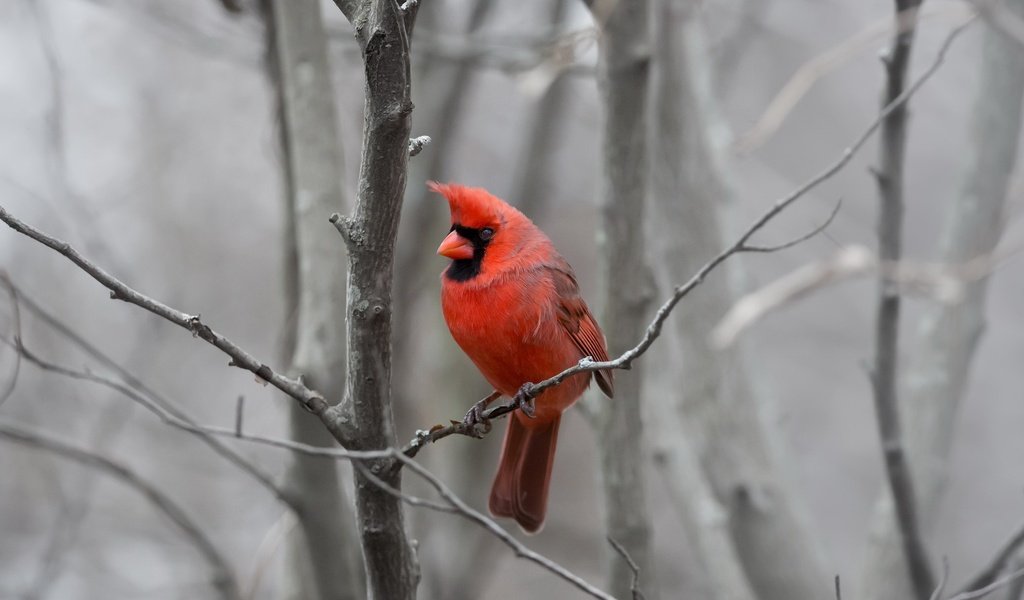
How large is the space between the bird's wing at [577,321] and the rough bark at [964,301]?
1.34 metres

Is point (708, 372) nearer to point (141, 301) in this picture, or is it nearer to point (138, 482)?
point (138, 482)

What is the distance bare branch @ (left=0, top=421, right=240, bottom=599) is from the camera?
9.53ft

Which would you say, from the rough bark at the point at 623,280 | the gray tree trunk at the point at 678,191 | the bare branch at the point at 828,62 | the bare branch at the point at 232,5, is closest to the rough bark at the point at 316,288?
the bare branch at the point at 232,5

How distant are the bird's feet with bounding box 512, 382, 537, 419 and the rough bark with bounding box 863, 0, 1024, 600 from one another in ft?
5.03

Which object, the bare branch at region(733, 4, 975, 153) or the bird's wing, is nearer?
the bird's wing

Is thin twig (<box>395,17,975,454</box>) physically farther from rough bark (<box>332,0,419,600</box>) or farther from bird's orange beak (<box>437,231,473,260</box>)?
bird's orange beak (<box>437,231,473,260</box>)

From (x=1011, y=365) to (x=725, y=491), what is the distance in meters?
6.58

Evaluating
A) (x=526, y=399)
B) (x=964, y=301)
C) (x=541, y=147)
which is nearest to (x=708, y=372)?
(x=964, y=301)

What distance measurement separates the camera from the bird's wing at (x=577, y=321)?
120 inches

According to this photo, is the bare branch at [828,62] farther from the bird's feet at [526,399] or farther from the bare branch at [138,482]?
the bare branch at [138,482]

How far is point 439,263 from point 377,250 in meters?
3.72

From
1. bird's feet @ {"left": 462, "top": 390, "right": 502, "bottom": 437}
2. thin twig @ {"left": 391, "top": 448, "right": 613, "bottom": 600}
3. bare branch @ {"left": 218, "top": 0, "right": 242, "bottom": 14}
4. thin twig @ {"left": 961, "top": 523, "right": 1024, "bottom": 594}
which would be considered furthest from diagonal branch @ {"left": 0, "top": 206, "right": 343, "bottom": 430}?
thin twig @ {"left": 961, "top": 523, "right": 1024, "bottom": 594}

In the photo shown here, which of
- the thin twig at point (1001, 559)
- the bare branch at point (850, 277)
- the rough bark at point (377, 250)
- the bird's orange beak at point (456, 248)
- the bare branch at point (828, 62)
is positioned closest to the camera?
the rough bark at point (377, 250)

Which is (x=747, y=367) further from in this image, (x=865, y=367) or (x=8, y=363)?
(x=8, y=363)
